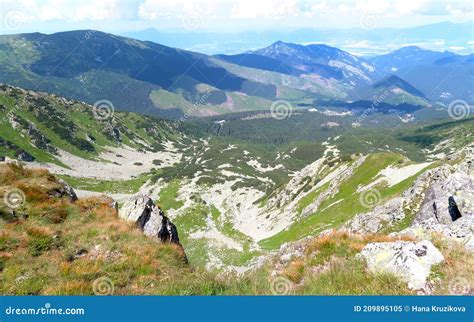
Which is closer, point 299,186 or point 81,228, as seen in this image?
point 81,228

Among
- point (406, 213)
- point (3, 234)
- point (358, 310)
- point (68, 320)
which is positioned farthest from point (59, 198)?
point (406, 213)

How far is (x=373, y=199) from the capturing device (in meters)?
75.9

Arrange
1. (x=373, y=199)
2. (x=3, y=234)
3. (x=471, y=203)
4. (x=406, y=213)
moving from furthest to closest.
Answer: (x=373, y=199) < (x=406, y=213) < (x=471, y=203) < (x=3, y=234)

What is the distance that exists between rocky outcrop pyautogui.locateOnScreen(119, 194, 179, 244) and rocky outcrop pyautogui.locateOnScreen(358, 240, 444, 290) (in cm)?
1716

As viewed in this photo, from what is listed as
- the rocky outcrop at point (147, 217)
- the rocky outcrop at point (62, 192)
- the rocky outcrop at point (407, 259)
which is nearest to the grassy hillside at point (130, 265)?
the rocky outcrop at point (407, 259)

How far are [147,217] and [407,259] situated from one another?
2035 cm

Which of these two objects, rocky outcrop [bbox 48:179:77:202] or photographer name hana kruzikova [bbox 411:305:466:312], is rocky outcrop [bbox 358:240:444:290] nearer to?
photographer name hana kruzikova [bbox 411:305:466:312]

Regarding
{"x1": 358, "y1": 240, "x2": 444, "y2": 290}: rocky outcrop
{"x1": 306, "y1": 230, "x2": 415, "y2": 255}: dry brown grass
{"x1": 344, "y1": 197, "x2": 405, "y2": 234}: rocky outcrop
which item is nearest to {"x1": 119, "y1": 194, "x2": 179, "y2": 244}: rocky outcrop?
{"x1": 306, "y1": 230, "x2": 415, "y2": 255}: dry brown grass

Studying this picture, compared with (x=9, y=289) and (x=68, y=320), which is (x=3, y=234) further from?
(x=68, y=320)

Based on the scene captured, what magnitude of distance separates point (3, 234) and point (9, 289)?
5.49 metres

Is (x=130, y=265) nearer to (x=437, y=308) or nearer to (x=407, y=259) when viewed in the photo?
(x=407, y=259)

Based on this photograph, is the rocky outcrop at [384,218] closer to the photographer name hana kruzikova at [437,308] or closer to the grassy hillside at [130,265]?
the grassy hillside at [130,265]

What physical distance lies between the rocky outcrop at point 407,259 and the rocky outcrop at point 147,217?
17.2 m

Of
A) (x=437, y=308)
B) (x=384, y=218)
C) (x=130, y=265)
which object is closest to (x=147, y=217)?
(x=130, y=265)
